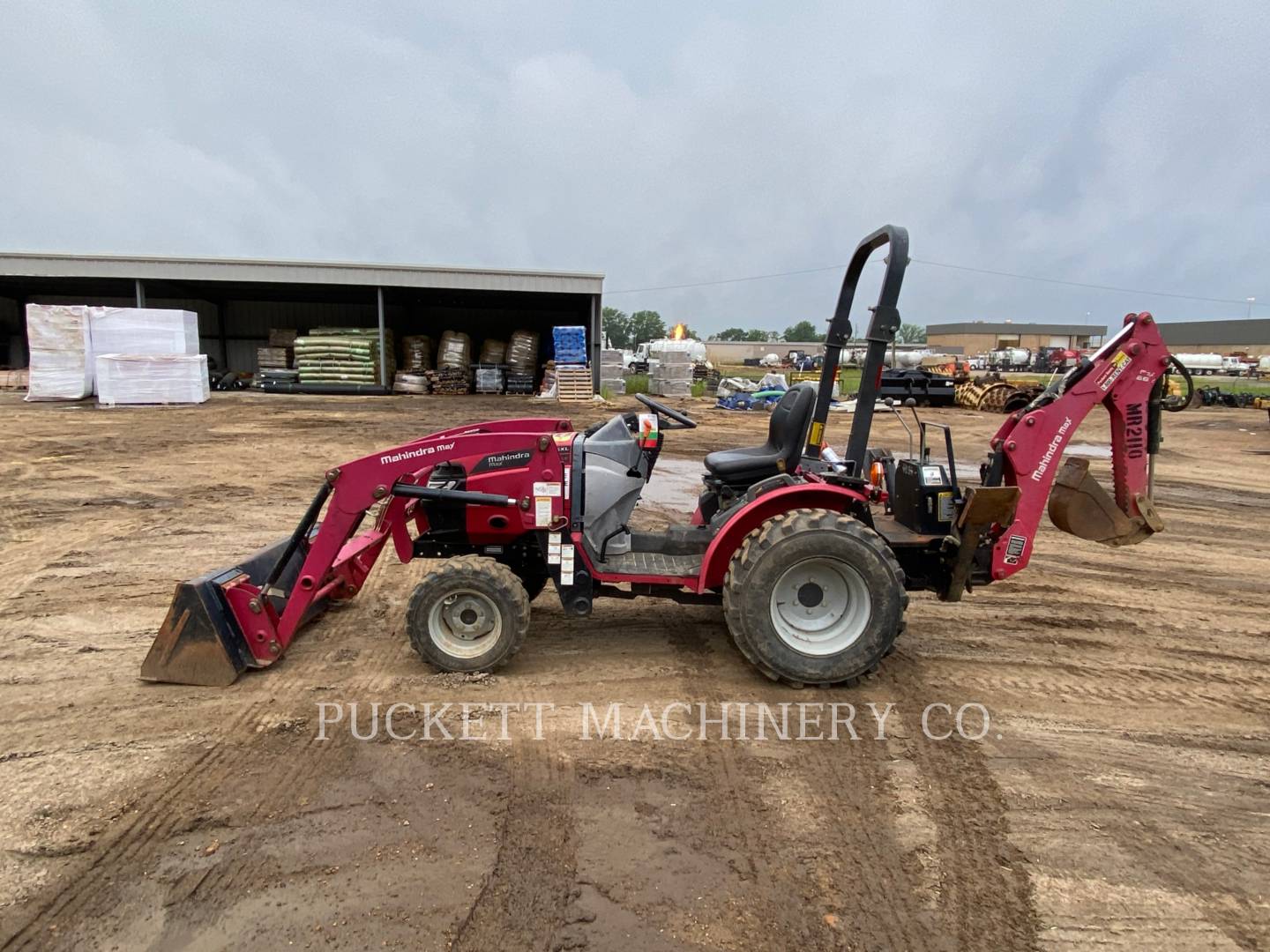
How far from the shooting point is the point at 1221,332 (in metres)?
77.6

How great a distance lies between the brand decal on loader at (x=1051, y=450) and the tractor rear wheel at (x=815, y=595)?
1.02m

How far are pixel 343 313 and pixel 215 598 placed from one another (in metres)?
26.7

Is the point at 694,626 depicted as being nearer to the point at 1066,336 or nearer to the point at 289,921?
the point at 289,921

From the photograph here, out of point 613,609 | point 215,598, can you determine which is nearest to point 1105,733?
→ point 613,609

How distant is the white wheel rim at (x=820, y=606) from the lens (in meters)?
3.79

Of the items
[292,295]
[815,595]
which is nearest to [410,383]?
[292,295]

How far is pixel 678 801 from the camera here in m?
2.93

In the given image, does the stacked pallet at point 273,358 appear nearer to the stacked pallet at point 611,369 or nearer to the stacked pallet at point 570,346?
the stacked pallet at point 570,346

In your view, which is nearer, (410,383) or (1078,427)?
(1078,427)

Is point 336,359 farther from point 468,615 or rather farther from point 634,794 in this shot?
point 634,794

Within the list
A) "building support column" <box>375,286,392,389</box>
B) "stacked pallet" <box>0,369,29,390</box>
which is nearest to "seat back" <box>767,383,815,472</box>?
"building support column" <box>375,286,392,389</box>

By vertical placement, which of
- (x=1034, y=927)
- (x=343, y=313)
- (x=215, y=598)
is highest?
(x=343, y=313)

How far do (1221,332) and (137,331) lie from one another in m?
94.2

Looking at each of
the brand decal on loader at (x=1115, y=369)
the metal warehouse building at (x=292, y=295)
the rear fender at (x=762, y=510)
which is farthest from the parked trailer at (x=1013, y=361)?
the rear fender at (x=762, y=510)
